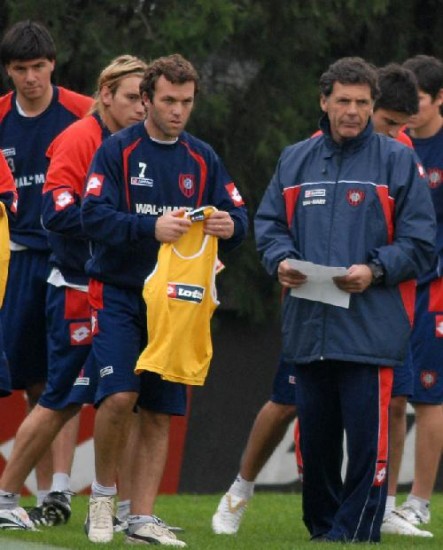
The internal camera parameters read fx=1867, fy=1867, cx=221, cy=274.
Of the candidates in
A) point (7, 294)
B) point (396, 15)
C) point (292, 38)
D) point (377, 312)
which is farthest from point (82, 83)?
point (377, 312)

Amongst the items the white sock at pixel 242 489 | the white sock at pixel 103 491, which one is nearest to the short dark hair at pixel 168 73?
the white sock at pixel 103 491

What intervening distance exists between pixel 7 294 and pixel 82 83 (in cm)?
353

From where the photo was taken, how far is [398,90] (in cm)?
904

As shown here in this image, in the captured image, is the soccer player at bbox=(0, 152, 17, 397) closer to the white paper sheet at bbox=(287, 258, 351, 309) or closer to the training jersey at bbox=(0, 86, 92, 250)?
the training jersey at bbox=(0, 86, 92, 250)

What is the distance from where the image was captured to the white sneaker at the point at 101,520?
8180 millimetres

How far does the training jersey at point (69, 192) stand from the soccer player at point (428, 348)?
1.83 m

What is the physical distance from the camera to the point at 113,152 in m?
8.24

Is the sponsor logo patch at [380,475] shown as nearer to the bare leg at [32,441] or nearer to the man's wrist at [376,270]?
the man's wrist at [376,270]

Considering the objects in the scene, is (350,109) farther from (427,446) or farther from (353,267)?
(427,446)

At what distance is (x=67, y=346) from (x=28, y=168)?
103 centimetres

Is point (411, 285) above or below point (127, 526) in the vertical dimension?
above

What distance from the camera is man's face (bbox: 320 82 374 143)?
821cm

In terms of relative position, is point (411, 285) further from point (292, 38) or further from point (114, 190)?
point (292, 38)

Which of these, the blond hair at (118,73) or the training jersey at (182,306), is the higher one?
the blond hair at (118,73)
